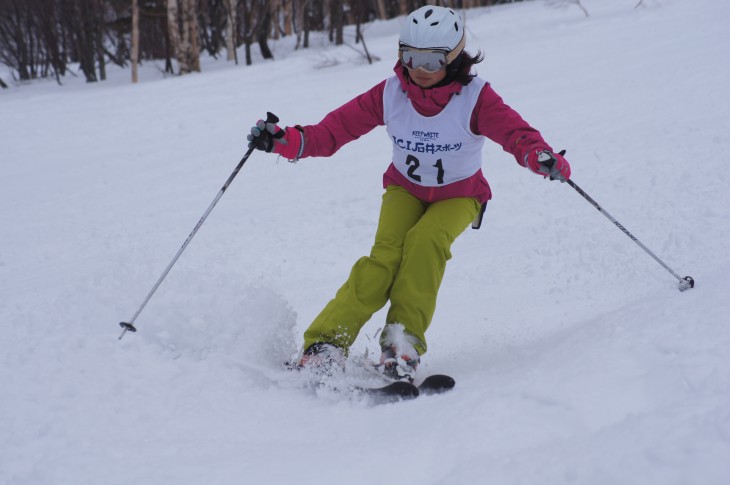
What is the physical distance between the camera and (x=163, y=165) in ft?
28.3

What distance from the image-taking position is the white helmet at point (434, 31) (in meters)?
2.98

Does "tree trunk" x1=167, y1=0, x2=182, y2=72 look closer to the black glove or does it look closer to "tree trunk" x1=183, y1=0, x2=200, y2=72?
"tree trunk" x1=183, y1=0, x2=200, y2=72

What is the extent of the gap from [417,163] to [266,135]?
0.81 meters

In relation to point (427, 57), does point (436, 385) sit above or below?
below

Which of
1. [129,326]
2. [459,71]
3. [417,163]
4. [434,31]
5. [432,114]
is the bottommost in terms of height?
[129,326]

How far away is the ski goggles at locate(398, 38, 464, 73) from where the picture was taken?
2992 mm

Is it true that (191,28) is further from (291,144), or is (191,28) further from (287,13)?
(291,144)

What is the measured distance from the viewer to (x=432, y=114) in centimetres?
318

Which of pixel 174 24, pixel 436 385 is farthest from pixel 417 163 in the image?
pixel 174 24

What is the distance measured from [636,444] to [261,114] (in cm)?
983

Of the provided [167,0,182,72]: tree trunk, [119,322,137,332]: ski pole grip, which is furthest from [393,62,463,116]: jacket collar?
[167,0,182,72]: tree trunk

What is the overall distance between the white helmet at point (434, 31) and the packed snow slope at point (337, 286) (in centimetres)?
151

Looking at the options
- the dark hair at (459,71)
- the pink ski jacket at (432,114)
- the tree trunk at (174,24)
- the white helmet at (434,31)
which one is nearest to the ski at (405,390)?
the pink ski jacket at (432,114)

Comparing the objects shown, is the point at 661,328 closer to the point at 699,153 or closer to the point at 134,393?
the point at 134,393
